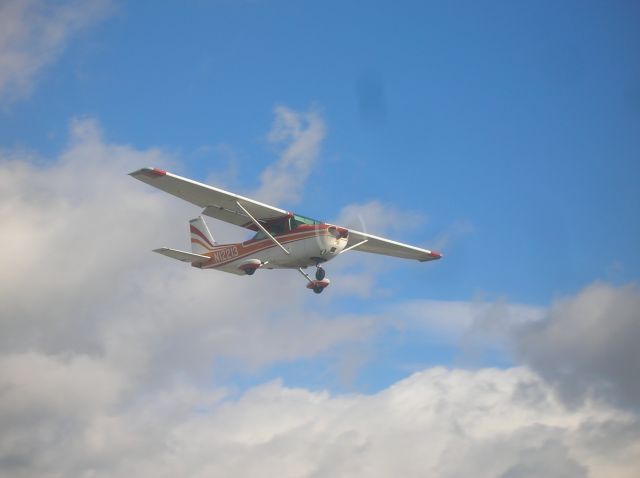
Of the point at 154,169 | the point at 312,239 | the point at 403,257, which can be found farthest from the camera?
the point at 403,257

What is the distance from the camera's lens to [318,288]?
33.7m

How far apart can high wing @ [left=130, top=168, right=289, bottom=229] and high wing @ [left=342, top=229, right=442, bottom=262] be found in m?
4.56

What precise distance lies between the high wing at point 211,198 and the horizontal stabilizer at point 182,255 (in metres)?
2.11

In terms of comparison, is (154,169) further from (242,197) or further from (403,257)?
(403,257)

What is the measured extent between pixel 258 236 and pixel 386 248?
8.01m

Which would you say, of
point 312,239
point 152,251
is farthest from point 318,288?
point 152,251

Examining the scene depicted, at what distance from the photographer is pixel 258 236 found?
3469 centimetres

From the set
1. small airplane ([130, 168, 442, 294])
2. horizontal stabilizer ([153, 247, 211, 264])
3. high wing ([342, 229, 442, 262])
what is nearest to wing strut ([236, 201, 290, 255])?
small airplane ([130, 168, 442, 294])

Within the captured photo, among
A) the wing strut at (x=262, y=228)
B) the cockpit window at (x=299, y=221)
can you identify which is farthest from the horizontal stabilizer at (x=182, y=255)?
the cockpit window at (x=299, y=221)

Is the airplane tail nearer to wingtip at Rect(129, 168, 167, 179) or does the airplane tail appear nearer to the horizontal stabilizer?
the horizontal stabilizer

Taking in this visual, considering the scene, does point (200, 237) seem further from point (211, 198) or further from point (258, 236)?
point (211, 198)

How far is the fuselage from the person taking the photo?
32781mm

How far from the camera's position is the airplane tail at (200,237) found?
37844 mm

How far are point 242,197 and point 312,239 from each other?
3187mm
